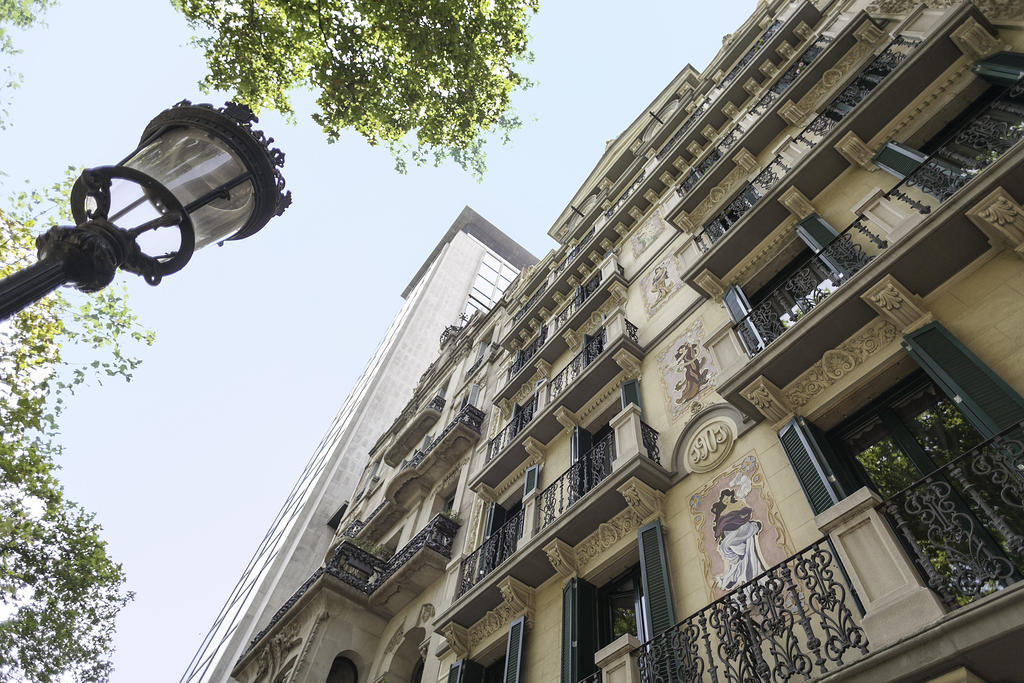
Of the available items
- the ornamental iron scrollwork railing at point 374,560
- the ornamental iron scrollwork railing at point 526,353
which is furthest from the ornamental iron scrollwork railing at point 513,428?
the ornamental iron scrollwork railing at point 526,353

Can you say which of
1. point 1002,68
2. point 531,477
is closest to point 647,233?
A: point 531,477

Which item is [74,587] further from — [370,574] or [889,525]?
[889,525]

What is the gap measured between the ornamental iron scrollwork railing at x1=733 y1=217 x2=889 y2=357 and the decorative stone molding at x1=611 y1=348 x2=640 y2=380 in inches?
115

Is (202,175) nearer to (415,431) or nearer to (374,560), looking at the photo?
(374,560)

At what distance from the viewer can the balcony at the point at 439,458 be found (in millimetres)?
17031

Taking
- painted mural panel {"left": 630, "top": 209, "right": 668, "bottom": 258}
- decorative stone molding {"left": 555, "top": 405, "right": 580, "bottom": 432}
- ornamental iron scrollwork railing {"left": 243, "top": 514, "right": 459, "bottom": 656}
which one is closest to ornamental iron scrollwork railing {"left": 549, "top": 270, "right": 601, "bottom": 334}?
painted mural panel {"left": 630, "top": 209, "right": 668, "bottom": 258}

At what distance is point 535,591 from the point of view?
956 cm

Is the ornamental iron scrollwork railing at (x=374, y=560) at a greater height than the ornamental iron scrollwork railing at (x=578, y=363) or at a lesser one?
lesser

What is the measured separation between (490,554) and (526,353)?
792 centimetres

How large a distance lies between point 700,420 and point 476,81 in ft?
30.9

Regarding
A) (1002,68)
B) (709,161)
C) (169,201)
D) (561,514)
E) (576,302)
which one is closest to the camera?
(169,201)

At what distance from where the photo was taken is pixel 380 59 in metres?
12.9

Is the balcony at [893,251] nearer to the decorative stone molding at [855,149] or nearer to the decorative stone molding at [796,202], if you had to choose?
the decorative stone molding at [855,149]

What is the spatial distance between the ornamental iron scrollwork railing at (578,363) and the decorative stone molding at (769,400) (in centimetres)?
580
